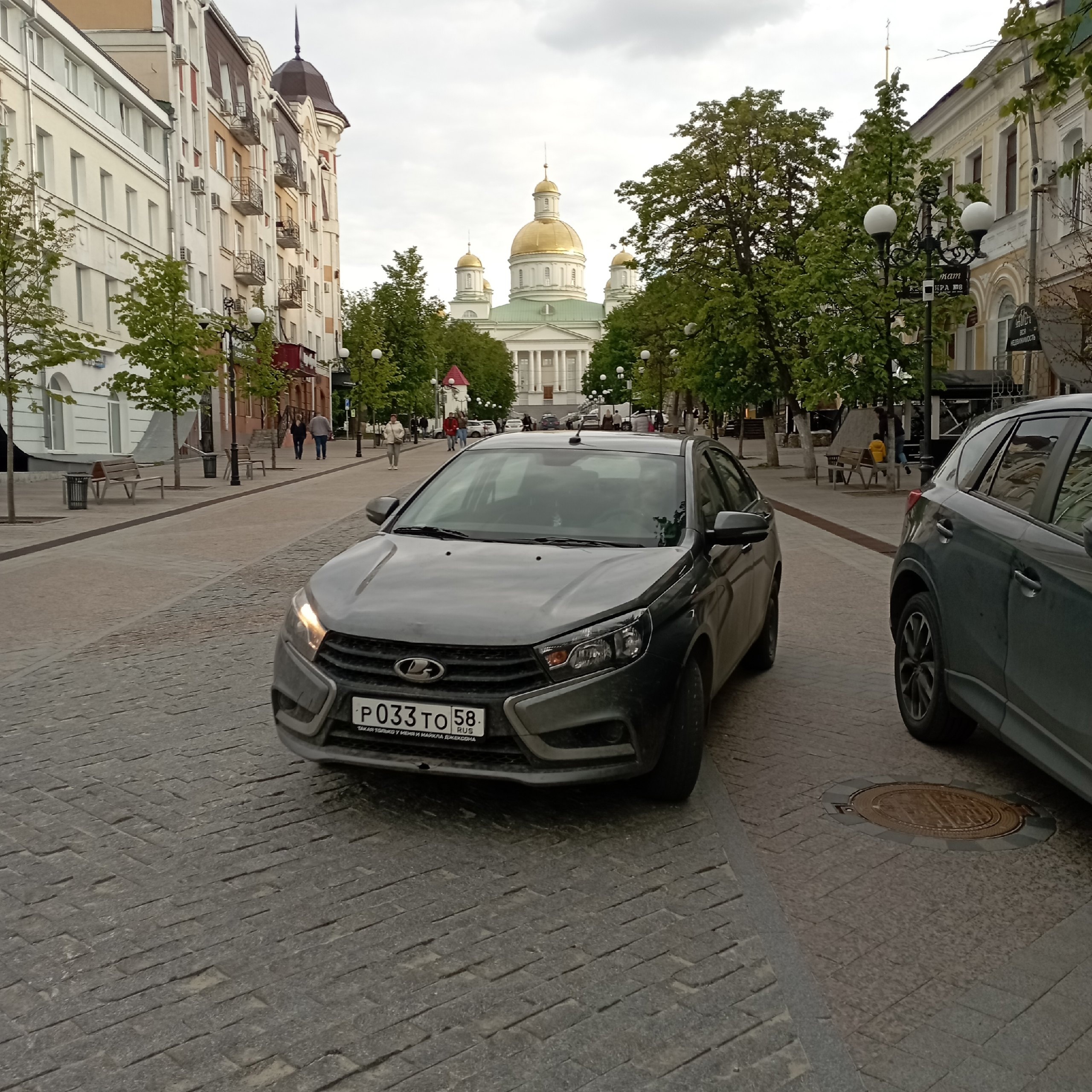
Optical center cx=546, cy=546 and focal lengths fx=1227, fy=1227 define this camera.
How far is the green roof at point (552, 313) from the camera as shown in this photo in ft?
545

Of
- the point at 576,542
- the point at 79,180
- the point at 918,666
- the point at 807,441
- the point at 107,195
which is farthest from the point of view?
the point at 107,195

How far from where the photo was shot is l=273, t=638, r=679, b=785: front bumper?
4.39 m

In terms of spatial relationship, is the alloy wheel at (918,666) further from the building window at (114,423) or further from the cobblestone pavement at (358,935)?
the building window at (114,423)

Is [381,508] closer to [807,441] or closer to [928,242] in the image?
[928,242]

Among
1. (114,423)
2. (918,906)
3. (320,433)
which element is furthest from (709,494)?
(320,433)

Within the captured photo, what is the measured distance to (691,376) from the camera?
113 ft

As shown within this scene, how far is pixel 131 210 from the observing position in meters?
38.7

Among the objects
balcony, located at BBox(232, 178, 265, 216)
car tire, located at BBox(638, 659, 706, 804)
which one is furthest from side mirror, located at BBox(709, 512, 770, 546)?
balcony, located at BBox(232, 178, 265, 216)

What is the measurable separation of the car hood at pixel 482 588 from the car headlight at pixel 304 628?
36 mm

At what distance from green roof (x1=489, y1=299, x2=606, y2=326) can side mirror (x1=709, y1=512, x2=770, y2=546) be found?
163199 mm

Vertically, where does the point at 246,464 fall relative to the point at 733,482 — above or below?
below

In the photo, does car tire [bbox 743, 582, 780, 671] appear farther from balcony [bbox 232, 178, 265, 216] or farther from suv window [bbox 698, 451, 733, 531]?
balcony [bbox 232, 178, 265, 216]

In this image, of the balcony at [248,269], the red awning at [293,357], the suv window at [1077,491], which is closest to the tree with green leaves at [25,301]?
the suv window at [1077,491]

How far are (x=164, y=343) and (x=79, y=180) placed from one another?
1079cm
